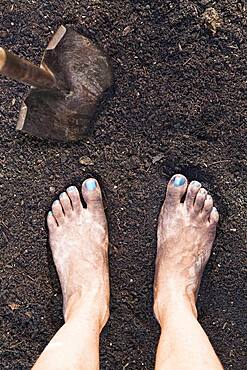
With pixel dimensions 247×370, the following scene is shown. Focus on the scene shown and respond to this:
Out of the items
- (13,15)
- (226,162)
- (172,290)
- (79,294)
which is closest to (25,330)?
(79,294)

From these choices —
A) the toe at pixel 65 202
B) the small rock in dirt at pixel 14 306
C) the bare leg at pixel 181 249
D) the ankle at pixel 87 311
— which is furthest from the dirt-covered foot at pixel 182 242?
the small rock in dirt at pixel 14 306

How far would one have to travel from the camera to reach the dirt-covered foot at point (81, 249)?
71.3 inches

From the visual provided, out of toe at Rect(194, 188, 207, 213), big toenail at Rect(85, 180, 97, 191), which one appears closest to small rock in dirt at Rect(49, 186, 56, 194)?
big toenail at Rect(85, 180, 97, 191)

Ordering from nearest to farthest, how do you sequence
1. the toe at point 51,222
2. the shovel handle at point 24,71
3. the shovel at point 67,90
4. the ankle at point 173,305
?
1. the shovel handle at point 24,71
2. the shovel at point 67,90
3. the ankle at point 173,305
4. the toe at point 51,222

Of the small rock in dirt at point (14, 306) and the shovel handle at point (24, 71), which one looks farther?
the small rock in dirt at point (14, 306)

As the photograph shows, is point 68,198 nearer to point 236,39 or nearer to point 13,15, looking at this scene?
point 13,15

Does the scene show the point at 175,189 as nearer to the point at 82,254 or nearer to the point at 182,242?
the point at 182,242

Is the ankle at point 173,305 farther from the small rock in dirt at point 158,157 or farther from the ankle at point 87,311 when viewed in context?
the small rock in dirt at point 158,157

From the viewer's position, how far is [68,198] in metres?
1.84

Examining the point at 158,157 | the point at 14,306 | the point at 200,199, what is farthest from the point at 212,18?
the point at 14,306

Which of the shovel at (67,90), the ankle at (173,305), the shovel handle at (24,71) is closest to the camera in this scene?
the shovel handle at (24,71)

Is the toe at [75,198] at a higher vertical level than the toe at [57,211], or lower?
higher

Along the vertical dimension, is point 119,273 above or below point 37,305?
above

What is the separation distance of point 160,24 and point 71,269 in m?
0.81
